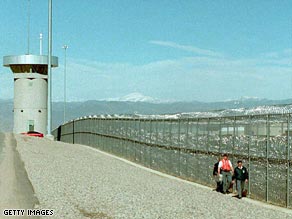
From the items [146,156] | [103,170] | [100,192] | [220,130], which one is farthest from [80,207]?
[146,156]

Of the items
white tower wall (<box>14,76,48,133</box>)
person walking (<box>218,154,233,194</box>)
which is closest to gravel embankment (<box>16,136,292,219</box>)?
person walking (<box>218,154,233,194</box>)

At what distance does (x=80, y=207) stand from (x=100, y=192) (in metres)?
3.10

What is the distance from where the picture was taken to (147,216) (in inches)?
537

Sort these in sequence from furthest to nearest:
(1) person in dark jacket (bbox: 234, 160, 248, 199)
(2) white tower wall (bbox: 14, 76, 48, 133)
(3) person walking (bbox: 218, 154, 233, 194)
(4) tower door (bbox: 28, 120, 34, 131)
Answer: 1. (2) white tower wall (bbox: 14, 76, 48, 133)
2. (4) tower door (bbox: 28, 120, 34, 131)
3. (3) person walking (bbox: 218, 154, 233, 194)
4. (1) person in dark jacket (bbox: 234, 160, 248, 199)

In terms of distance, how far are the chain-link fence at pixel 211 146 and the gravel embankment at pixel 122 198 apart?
126cm

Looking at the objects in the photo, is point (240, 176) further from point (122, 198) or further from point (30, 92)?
point (30, 92)

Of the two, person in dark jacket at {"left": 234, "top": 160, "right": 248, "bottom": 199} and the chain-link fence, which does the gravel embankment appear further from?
the chain-link fence

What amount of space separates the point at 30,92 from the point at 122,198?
49.1 m

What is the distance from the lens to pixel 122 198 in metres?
16.6

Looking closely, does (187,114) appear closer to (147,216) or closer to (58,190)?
(58,190)

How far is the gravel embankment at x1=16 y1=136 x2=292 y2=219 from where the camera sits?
14234mm

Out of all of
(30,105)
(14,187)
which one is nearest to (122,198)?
(14,187)

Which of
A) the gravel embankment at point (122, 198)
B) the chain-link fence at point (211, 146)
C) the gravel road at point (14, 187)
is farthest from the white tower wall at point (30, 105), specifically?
the gravel embankment at point (122, 198)

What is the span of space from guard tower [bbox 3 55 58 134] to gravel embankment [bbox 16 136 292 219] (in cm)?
3905
